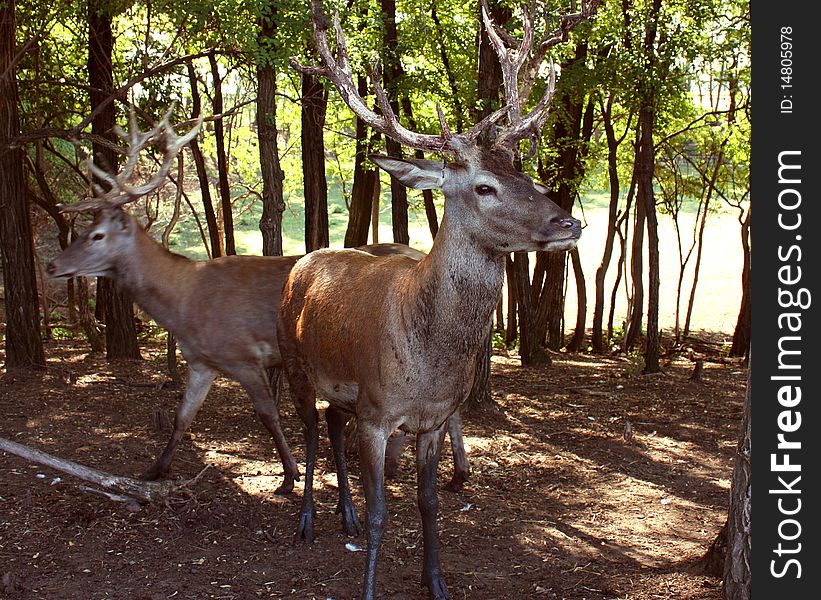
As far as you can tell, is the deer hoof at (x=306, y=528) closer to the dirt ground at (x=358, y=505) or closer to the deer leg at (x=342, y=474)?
the dirt ground at (x=358, y=505)

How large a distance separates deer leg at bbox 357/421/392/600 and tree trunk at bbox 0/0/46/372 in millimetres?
7235

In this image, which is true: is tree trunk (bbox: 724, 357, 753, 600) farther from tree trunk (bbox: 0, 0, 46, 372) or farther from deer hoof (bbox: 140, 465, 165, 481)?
tree trunk (bbox: 0, 0, 46, 372)

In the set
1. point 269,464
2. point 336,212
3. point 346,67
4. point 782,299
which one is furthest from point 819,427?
point 336,212

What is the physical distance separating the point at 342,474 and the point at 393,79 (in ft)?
20.6

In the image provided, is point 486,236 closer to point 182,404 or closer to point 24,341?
point 182,404

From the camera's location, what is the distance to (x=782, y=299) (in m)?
3.68

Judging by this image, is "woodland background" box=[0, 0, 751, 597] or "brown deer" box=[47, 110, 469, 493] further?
"woodland background" box=[0, 0, 751, 597]

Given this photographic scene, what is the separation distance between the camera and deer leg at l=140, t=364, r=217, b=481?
22.2 feet

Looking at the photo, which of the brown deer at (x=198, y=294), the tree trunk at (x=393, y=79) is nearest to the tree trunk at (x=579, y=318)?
the tree trunk at (x=393, y=79)

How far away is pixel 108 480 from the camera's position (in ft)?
18.7

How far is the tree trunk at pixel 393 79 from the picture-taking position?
1054cm

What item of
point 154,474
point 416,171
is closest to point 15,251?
point 154,474

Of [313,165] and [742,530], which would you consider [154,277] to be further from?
[313,165]

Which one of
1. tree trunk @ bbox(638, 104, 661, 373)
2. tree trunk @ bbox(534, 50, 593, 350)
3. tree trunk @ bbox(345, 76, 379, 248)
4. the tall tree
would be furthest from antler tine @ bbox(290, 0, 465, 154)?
tree trunk @ bbox(534, 50, 593, 350)
